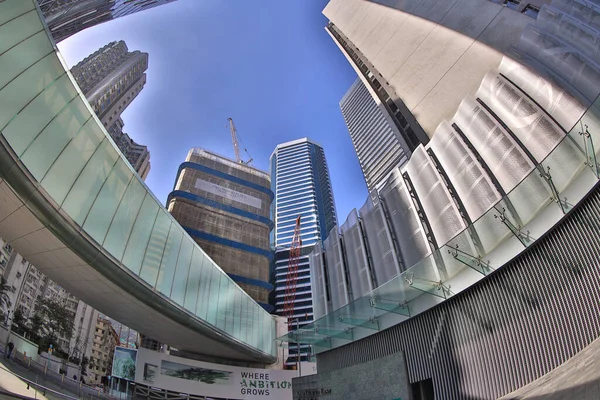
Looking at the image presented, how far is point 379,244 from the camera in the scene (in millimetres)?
16812

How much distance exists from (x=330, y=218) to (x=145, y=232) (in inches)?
5692

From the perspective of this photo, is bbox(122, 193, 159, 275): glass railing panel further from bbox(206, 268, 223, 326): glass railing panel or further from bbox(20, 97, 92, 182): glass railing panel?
bbox(206, 268, 223, 326): glass railing panel

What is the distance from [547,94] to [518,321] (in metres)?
7.37

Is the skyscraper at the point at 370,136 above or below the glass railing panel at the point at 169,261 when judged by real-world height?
above

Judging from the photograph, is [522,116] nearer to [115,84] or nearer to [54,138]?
[54,138]

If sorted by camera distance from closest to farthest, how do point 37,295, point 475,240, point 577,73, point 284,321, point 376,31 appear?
point 577,73, point 475,240, point 376,31, point 284,321, point 37,295

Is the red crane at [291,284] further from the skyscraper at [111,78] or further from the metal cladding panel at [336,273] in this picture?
the metal cladding panel at [336,273]

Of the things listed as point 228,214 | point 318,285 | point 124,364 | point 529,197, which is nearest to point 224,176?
point 228,214

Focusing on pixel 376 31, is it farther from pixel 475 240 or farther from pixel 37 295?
pixel 37 295

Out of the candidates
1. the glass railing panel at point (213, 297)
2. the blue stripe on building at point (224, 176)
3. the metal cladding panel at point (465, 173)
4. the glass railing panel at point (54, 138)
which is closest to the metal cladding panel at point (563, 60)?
the metal cladding panel at point (465, 173)

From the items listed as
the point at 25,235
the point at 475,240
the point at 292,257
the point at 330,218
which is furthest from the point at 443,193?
the point at 330,218

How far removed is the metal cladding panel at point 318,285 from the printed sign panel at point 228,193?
4019 centimetres

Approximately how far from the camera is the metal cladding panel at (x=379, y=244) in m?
15.7

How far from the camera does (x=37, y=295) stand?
250 feet
